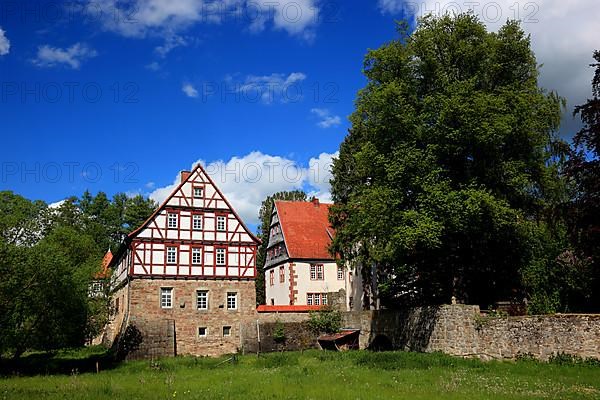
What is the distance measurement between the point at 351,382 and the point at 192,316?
19.4m

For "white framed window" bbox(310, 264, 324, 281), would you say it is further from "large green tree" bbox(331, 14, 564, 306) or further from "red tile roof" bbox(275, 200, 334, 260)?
"large green tree" bbox(331, 14, 564, 306)

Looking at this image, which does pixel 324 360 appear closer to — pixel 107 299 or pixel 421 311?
pixel 421 311

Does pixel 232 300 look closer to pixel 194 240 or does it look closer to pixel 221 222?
pixel 194 240

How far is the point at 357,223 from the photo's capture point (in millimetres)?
29625

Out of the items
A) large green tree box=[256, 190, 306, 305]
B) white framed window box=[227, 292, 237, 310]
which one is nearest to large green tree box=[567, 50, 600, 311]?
white framed window box=[227, 292, 237, 310]

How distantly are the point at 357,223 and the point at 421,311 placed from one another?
5565 mm

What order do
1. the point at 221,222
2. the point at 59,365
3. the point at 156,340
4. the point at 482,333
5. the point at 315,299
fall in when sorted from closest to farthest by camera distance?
1. the point at 482,333
2. the point at 59,365
3. the point at 156,340
4. the point at 221,222
5. the point at 315,299

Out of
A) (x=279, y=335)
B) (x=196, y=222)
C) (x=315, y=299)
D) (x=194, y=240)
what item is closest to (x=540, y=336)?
(x=279, y=335)

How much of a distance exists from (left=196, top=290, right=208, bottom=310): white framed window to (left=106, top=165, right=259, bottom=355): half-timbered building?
2.6 inches

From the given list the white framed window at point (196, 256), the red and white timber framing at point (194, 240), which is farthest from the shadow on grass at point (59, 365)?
the white framed window at point (196, 256)

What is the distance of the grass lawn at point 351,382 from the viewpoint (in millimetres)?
15711

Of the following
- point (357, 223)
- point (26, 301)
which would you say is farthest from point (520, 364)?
point (26, 301)

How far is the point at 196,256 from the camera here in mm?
36844

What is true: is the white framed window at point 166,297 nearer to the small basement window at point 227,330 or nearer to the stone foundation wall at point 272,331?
the small basement window at point 227,330
